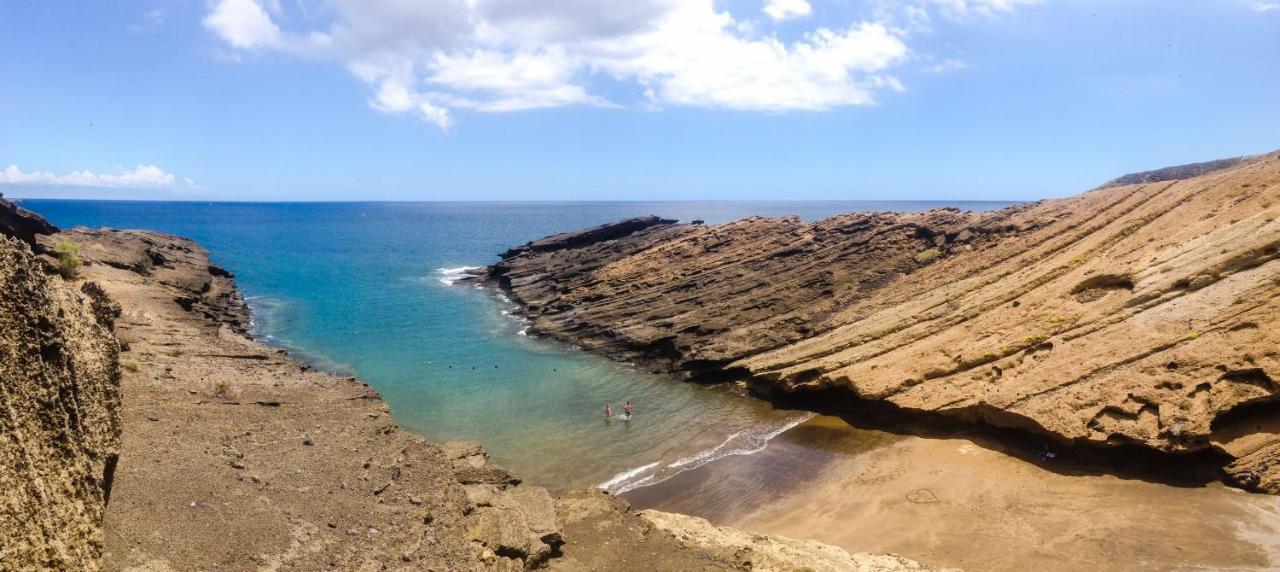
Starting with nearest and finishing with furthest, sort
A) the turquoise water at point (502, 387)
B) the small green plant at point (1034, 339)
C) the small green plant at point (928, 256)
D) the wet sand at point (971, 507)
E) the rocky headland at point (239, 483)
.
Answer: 1. the rocky headland at point (239, 483)
2. the wet sand at point (971, 507)
3. the small green plant at point (1034, 339)
4. the turquoise water at point (502, 387)
5. the small green plant at point (928, 256)

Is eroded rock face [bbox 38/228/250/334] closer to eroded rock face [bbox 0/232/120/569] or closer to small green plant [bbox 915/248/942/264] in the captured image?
eroded rock face [bbox 0/232/120/569]

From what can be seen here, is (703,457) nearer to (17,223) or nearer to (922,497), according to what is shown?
(922,497)

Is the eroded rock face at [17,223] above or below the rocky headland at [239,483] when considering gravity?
above

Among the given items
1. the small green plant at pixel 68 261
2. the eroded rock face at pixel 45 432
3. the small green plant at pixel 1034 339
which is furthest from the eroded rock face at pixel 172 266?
the small green plant at pixel 1034 339

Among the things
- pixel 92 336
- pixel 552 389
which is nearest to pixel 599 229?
pixel 552 389

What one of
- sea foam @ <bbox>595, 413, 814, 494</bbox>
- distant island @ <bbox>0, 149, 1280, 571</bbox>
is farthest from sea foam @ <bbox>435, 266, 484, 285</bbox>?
sea foam @ <bbox>595, 413, 814, 494</bbox>

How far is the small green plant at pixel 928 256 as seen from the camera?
41781mm

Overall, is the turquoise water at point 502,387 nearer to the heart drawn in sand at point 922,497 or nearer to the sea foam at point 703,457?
the sea foam at point 703,457

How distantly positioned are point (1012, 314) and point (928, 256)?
13.9 m

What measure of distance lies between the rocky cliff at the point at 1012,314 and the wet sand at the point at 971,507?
1738mm

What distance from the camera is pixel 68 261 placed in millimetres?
38500

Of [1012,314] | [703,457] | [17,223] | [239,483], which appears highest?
[17,223]

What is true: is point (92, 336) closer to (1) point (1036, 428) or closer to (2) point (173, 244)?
(1) point (1036, 428)

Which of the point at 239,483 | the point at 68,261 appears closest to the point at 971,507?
the point at 239,483
